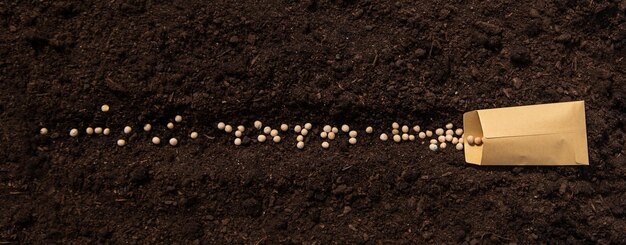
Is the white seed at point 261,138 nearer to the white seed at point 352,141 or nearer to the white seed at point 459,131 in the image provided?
the white seed at point 352,141

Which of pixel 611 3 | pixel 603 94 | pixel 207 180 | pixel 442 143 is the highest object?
pixel 611 3

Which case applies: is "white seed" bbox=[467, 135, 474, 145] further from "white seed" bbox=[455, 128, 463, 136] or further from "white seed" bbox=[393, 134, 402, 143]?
"white seed" bbox=[393, 134, 402, 143]

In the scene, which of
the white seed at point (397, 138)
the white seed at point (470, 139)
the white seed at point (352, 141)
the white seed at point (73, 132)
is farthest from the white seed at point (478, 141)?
the white seed at point (73, 132)

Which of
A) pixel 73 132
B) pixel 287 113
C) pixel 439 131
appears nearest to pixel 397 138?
pixel 439 131

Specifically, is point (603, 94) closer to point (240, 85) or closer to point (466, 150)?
point (466, 150)

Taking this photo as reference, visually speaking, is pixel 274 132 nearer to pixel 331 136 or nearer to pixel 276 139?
pixel 276 139

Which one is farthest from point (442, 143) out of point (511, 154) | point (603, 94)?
point (603, 94)

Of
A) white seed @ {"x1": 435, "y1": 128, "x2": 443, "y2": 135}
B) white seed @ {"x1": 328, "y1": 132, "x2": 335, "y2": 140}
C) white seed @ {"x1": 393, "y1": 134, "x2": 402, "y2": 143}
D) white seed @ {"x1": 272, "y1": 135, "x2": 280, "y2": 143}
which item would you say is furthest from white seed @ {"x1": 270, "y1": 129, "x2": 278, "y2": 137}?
white seed @ {"x1": 435, "y1": 128, "x2": 443, "y2": 135}
